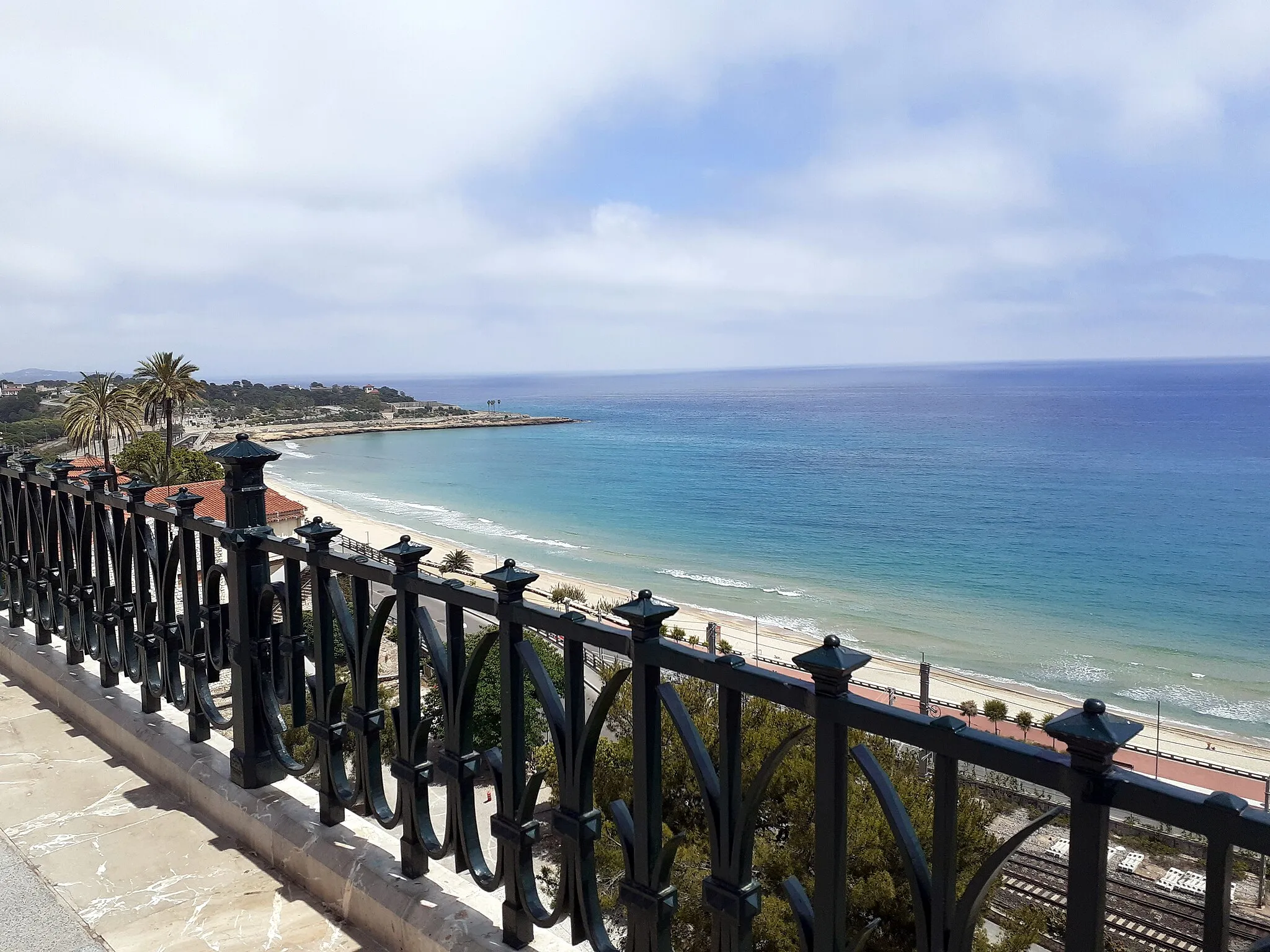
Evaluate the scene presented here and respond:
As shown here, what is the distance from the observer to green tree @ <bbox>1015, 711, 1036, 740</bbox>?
2820 centimetres

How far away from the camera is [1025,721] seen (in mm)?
28328

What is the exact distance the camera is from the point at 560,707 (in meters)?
2.25

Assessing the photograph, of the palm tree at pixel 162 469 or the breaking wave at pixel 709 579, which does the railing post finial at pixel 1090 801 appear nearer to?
the breaking wave at pixel 709 579

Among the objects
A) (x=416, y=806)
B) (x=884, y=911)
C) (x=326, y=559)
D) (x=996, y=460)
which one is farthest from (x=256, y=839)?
(x=996, y=460)

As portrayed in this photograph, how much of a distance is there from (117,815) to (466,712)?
6.55 feet

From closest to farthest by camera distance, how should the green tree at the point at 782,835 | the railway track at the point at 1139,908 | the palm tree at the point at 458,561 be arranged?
the green tree at the point at 782,835, the railway track at the point at 1139,908, the palm tree at the point at 458,561

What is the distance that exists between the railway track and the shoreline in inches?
145

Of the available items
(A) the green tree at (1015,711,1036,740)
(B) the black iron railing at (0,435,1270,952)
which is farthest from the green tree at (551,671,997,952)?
(A) the green tree at (1015,711,1036,740)

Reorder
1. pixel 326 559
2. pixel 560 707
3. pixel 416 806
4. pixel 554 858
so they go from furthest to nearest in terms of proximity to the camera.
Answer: pixel 554 858 < pixel 326 559 < pixel 416 806 < pixel 560 707

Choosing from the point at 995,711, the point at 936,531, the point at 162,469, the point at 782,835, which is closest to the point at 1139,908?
the point at 782,835

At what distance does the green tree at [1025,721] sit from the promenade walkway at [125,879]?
91.2 ft

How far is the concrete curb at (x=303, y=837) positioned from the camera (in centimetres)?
264

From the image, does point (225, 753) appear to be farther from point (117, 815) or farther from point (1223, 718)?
point (1223, 718)

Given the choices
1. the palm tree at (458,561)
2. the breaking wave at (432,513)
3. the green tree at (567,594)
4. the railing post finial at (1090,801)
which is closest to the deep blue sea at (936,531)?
the breaking wave at (432,513)
